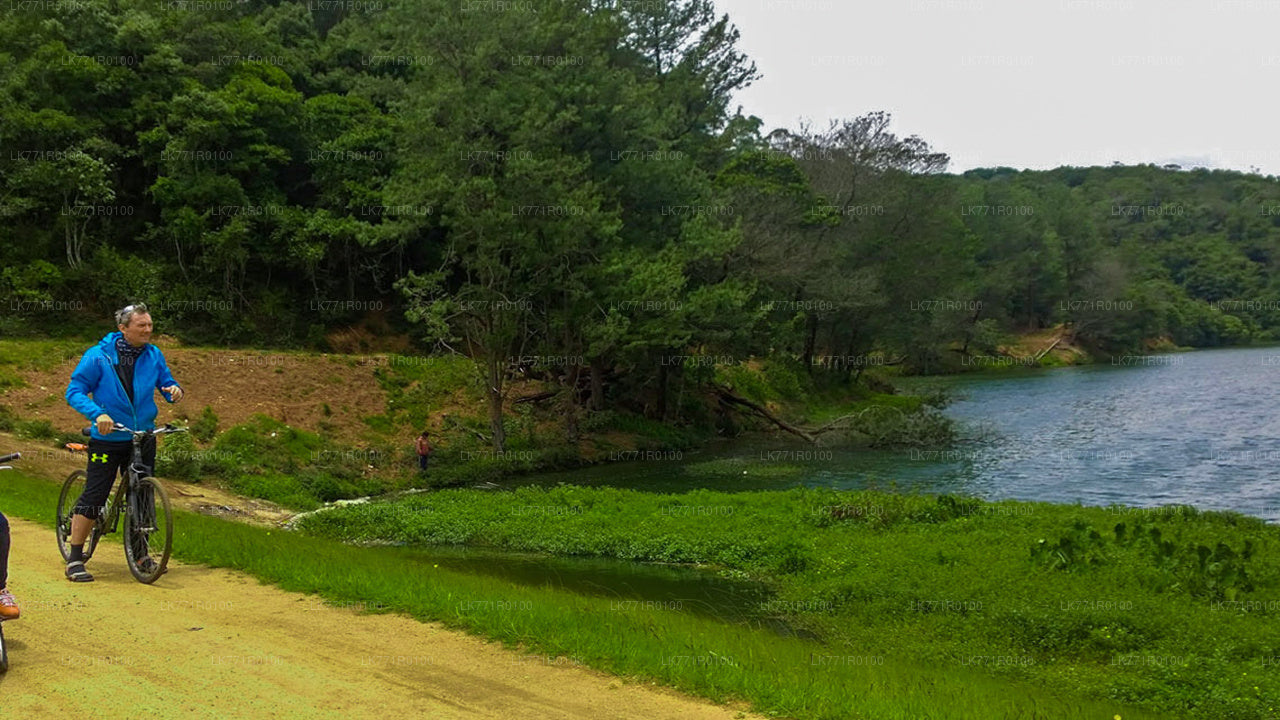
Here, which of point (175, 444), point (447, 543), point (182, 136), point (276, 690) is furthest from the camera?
point (182, 136)

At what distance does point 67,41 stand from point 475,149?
2209 cm

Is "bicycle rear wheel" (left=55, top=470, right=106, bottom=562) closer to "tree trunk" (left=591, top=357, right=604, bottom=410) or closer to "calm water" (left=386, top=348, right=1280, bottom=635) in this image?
"calm water" (left=386, top=348, right=1280, bottom=635)

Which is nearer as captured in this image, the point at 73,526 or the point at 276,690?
the point at 276,690

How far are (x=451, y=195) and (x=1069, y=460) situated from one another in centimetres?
2271

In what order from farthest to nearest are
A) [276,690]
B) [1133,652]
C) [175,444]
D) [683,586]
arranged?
[175,444], [683,586], [1133,652], [276,690]

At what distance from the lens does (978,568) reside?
48.5ft

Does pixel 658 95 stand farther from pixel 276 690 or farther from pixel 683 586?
pixel 276 690

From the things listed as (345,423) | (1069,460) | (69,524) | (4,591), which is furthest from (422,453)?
(4,591)

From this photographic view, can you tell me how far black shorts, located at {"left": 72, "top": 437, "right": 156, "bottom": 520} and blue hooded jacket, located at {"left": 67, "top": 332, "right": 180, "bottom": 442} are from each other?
11cm

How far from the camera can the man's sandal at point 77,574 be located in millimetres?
9125

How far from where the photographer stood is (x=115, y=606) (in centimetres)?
838

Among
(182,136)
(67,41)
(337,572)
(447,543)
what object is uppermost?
(67,41)

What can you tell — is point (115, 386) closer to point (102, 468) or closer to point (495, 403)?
point (102, 468)

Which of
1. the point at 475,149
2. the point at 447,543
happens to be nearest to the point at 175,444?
the point at 447,543
